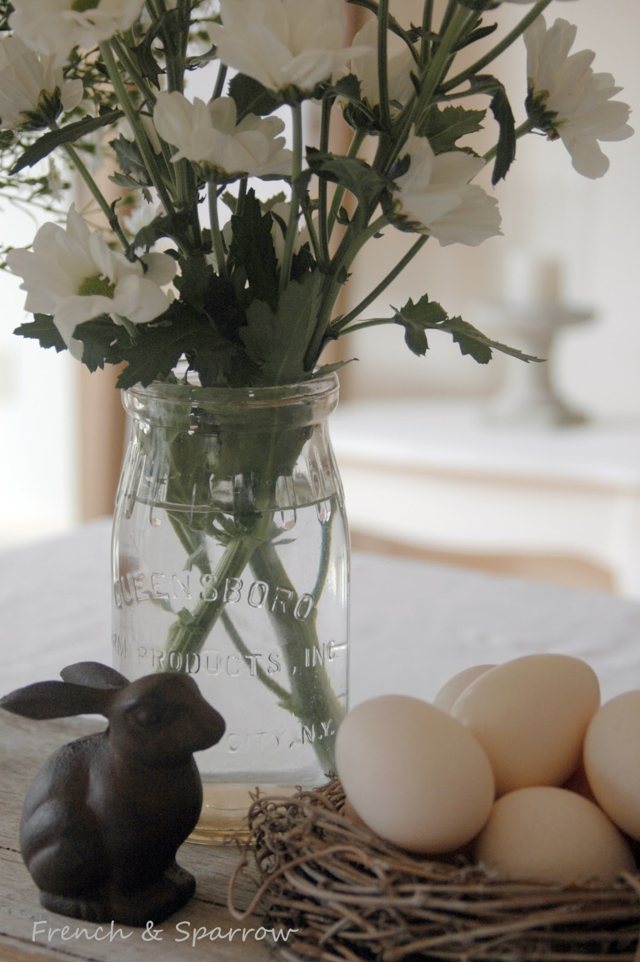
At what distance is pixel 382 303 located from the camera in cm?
280

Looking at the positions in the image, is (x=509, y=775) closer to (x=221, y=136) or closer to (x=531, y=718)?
(x=531, y=718)

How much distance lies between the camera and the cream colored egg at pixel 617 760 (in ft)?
1.47

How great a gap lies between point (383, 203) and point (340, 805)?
0.83ft

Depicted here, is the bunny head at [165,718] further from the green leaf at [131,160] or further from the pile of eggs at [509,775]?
the green leaf at [131,160]

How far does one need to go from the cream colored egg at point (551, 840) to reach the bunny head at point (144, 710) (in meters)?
0.12

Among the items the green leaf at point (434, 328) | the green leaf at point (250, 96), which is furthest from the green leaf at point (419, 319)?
the green leaf at point (250, 96)

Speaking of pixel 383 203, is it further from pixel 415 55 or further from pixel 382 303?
pixel 382 303

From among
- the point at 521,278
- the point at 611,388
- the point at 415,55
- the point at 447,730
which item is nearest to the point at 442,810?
the point at 447,730

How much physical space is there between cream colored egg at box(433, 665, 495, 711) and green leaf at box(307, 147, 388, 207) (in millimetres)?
221

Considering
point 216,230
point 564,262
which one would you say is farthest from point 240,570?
point 564,262

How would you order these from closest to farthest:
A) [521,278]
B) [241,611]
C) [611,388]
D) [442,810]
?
[442,810], [241,611], [521,278], [611,388]

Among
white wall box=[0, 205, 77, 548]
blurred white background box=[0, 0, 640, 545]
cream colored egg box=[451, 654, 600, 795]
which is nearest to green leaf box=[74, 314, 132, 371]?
cream colored egg box=[451, 654, 600, 795]

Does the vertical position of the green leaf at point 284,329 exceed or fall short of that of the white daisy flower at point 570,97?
it falls short

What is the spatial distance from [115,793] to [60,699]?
0.15 feet
